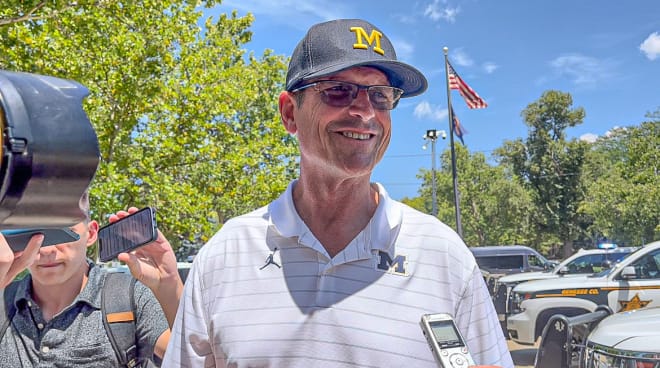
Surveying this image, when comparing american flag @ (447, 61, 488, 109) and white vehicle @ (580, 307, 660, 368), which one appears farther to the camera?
american flag @ (447, 61, 488, 109)

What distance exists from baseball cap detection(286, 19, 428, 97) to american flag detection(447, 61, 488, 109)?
17202mm

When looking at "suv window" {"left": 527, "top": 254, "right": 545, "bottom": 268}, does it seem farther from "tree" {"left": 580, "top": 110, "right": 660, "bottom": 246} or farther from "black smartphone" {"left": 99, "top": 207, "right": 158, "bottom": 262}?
"black smartphone" {"left": 99, "top": 207, "right": 158, "bottom": 262}

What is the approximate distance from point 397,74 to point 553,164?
126ft

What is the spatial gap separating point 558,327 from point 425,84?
15.8ft

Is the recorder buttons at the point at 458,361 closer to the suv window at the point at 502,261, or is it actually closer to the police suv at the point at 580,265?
the police suv at the point at 580,265

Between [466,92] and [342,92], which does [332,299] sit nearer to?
[342,92]

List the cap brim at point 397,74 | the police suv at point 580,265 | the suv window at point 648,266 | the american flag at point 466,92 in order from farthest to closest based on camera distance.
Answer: the american flag at point 466,92 < the police suv at point 580,265 < the suv window at point 648,266 < the cap brim at point 397,74

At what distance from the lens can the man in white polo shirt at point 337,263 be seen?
1.66 m

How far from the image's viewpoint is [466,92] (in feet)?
62.5

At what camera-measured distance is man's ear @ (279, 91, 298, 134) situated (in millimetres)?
2020

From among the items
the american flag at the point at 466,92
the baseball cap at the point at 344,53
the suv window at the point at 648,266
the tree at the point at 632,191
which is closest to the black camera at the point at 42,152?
the baseball cap at the point at 344,53

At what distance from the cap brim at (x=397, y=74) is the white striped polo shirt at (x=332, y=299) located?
41 cm

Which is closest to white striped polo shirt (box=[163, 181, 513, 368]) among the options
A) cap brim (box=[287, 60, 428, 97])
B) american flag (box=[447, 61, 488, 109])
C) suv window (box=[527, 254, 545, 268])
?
cap brim (box=[287, 60, 428, 97])

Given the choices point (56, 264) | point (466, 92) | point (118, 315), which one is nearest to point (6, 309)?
point (56, 264)
